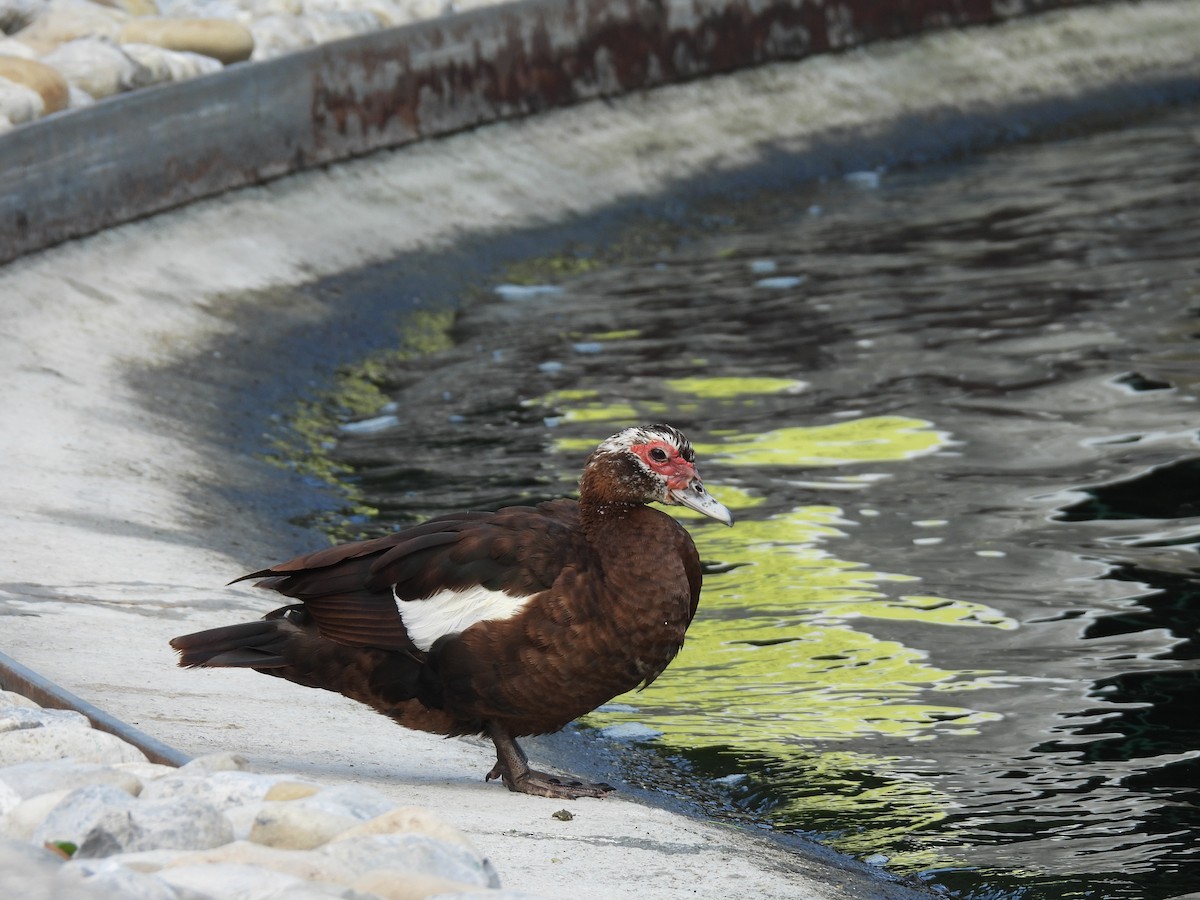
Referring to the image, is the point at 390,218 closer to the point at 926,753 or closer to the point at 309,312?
the point at 309,312

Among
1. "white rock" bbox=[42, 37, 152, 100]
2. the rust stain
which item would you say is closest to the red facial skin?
"white rock" bbox=[42, 37, 152, 100]

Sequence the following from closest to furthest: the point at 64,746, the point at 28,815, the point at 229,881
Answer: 1. the point at 229,881
2. the point at 28,815
3. the point at 64,746

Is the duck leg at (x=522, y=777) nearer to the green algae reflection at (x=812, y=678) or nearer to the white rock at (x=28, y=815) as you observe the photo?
the green algae reflection at (x=812, y=678)

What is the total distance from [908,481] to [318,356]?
340 cm

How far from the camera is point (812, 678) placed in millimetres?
5879

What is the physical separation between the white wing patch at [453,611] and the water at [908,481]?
2.86 ft

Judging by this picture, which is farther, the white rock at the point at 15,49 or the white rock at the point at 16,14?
the white rock at the point at 16,14

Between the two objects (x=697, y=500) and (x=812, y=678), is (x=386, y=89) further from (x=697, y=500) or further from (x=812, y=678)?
(x=697, y=500)

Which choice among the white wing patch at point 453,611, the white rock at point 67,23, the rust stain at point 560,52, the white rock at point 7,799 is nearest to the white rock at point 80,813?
the white rock at point 7,799

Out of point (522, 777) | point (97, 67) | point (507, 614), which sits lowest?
point (522, 777)

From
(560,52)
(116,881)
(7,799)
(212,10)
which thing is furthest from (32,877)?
(560,52)

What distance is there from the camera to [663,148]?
14047 mm

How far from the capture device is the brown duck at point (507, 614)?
4.66 meters

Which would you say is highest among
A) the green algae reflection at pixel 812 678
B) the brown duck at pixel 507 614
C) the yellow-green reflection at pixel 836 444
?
the brown duck at pixel 507 614
